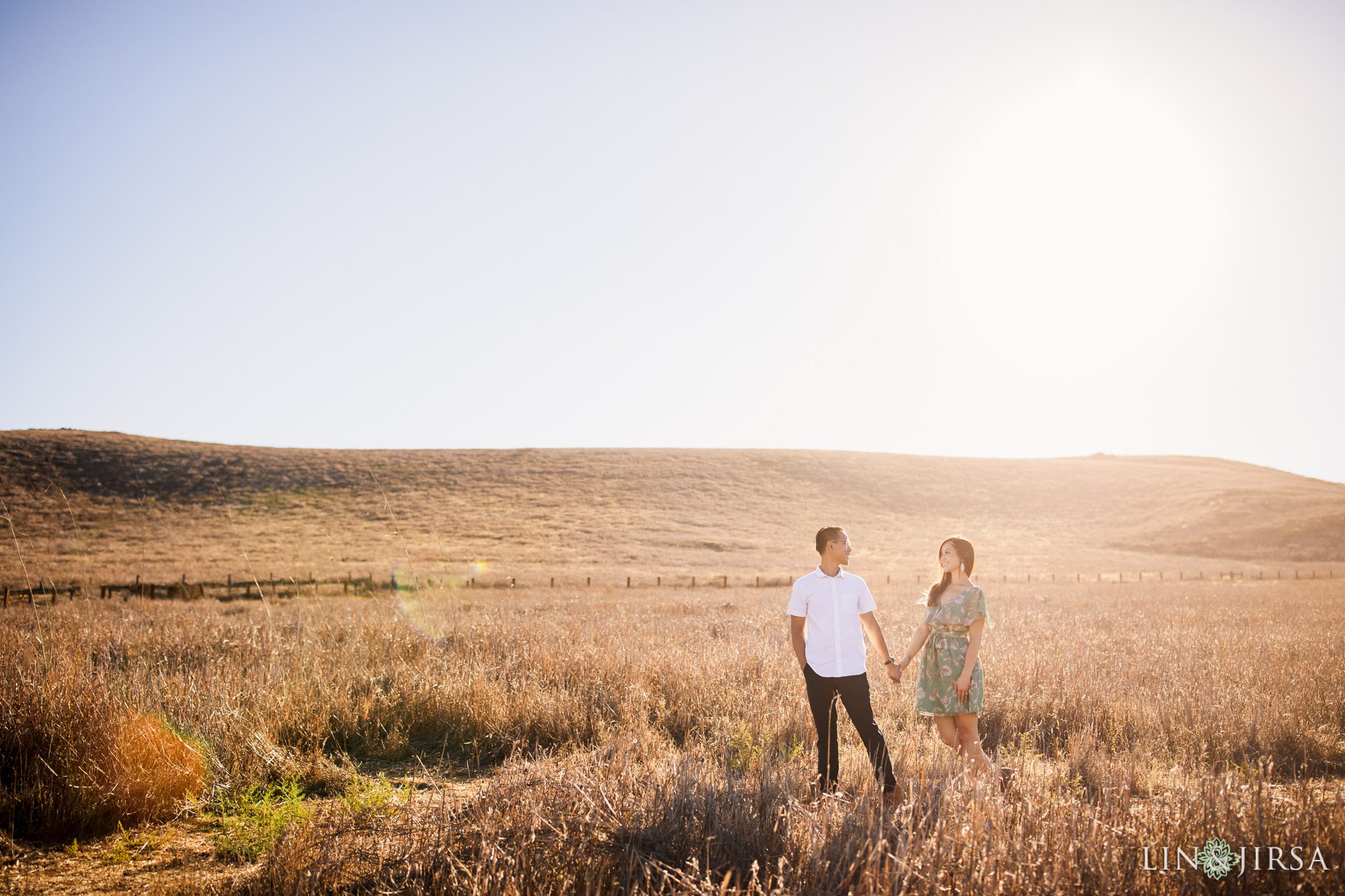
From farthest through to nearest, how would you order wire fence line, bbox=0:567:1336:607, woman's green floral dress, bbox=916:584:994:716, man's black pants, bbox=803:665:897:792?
1. wire fence line, bbox=0:567:1336:607
2. woman's green floral dress, bbox=916:584:994:716
3. man's black pants, bbox=803:665:897:792

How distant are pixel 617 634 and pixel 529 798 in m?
6.94

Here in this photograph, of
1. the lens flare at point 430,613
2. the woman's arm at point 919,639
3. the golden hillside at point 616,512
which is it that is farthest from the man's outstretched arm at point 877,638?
the golden hillside at point 616,512

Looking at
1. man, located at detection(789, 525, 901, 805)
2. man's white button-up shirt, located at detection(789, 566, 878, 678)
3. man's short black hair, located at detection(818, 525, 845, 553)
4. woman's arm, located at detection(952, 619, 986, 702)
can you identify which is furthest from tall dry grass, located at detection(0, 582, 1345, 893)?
man's short black hair, located at detection(818, 525, 845, 553)

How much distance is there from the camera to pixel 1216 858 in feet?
9.70

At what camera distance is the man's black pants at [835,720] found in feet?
14.4

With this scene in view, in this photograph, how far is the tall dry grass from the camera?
3.02 m

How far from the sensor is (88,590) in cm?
2028

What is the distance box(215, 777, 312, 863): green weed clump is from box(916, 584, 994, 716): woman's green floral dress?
14.2 feet

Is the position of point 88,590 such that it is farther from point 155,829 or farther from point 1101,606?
point 1101,606

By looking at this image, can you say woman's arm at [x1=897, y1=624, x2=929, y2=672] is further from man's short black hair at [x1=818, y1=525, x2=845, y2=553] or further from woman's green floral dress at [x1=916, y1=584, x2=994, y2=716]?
man's short black hair at [x1=818, y1=525, x2=845, y2=553]

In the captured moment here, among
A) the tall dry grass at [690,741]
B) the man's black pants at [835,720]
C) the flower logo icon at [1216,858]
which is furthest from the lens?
the man's black pants at [835,720]

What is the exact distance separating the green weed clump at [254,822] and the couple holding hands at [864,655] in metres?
3.27

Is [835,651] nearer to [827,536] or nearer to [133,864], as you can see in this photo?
[827,536]

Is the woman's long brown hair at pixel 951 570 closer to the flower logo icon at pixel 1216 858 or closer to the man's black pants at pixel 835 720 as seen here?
the man's black pants at pixel 835 720
